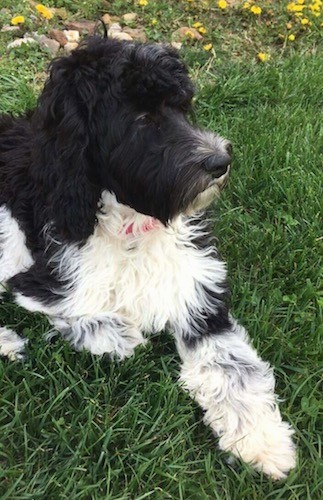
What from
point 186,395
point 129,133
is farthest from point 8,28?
point 186,395

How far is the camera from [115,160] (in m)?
2.25

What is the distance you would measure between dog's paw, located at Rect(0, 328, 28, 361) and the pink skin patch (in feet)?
2.25

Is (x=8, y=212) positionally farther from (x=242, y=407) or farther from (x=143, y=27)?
(x=143, y=27)

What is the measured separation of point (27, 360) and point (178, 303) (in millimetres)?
685

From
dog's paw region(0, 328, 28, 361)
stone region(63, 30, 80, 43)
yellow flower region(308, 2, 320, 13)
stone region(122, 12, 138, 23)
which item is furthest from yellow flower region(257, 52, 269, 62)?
dog's paw region(0, 328, 28, 361)

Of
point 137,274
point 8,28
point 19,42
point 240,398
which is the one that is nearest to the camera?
point 240,398

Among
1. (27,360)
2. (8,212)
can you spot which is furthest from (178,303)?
(8,212)

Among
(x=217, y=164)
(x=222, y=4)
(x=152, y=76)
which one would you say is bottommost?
(x=222, y=4)

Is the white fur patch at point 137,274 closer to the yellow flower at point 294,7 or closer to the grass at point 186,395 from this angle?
the grass at point 186,395

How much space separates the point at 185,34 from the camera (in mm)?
4648

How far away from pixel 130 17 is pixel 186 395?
331cm

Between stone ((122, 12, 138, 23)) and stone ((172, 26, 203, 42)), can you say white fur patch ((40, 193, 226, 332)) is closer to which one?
stone ((172, 26, 203, 42))

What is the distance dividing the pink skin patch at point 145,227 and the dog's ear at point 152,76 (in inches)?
19.6

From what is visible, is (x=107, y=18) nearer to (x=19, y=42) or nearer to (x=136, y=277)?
(x=19, y=42)
